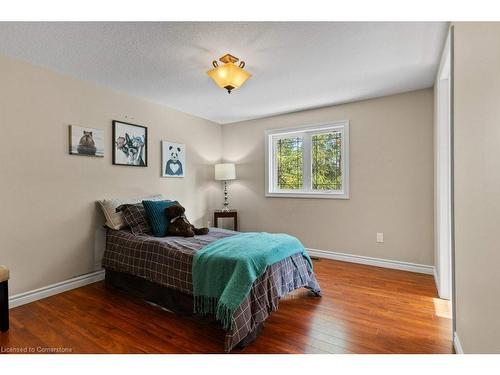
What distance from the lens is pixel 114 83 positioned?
3.03 meters

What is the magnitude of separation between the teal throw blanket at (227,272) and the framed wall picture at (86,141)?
6.17ft

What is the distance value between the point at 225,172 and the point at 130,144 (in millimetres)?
1608

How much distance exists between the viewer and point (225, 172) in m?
4.51

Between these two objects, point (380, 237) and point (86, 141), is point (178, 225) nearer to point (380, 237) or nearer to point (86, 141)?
point (86, 141)

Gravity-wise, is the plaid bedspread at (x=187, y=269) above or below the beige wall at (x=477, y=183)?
below

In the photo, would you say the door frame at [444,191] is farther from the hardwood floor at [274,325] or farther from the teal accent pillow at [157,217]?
the teal accent pillow at [157,217]

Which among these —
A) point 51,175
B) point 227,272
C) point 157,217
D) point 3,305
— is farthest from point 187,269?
point 51,175

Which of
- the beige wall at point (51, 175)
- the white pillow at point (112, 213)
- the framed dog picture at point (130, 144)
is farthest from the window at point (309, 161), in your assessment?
the white pillow at point (112, 213)

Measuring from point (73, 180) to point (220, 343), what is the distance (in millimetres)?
2335

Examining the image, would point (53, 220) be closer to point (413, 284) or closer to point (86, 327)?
point (86, 327)

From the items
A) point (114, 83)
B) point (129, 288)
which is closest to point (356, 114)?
point (114, 83)

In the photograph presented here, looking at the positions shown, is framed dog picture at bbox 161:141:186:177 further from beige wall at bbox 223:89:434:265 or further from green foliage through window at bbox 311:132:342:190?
green foliage through window at bbox 311:132:342:190

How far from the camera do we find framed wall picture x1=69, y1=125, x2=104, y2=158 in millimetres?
2850

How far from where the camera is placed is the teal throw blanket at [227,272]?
70.0 inches
